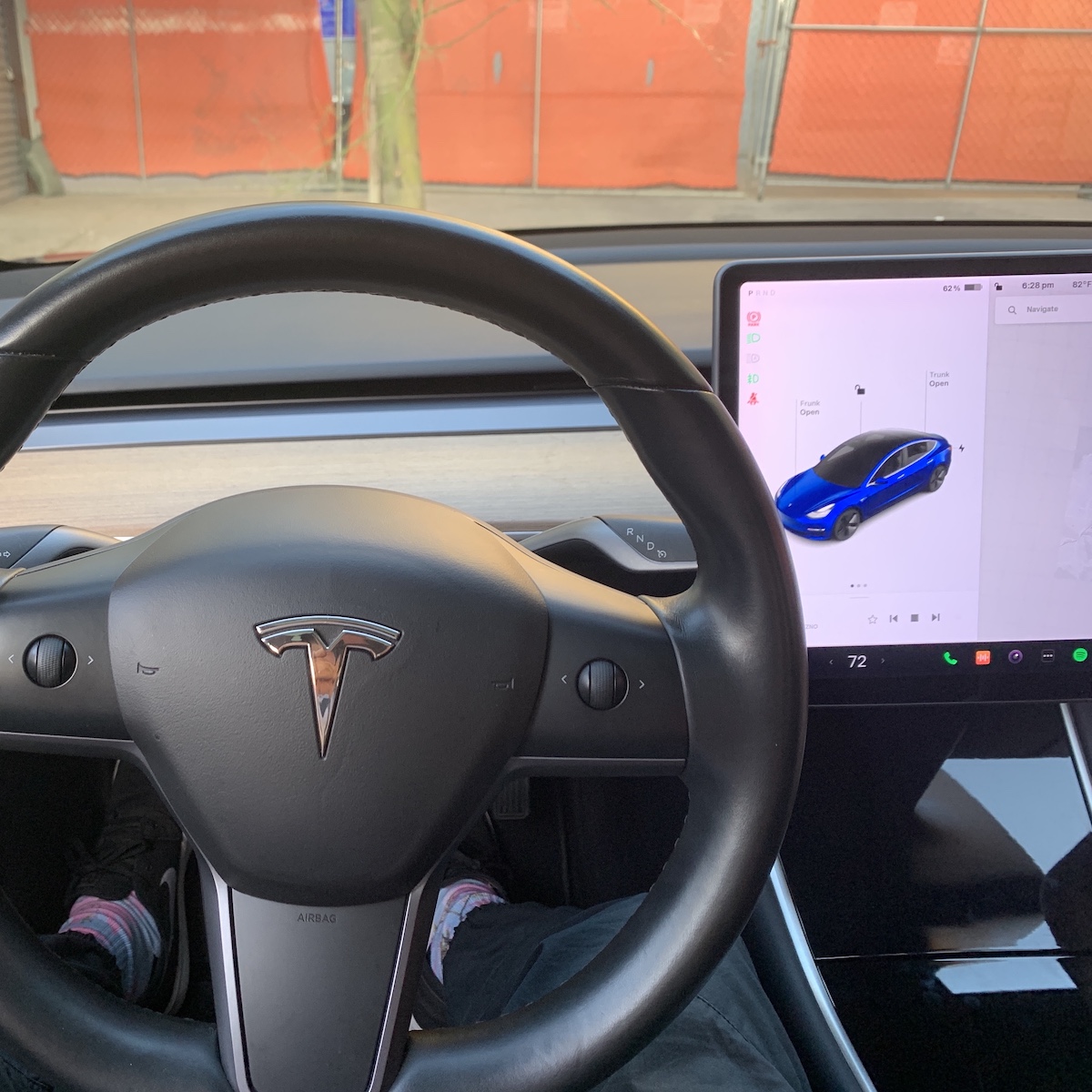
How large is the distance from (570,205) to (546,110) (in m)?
0.66

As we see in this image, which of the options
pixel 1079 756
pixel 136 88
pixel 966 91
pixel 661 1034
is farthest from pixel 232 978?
pixel 966 91

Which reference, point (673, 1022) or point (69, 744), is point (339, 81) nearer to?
point (69, 744)

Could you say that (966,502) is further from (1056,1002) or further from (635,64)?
(635,64)

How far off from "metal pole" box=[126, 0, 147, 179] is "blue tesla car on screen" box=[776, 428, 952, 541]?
1.47 metres

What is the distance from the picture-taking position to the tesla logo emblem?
61cm

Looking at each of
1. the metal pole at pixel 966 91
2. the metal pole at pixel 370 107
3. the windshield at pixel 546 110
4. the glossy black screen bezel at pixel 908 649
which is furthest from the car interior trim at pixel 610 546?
the metal pole at pixel 966 91

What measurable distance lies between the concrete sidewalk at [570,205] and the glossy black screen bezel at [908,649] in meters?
0.93

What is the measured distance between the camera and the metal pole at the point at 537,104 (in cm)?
217

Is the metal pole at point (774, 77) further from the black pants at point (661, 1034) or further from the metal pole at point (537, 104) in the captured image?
the black pants at point (661, 1034)

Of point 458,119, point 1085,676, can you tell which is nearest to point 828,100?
Answer: point 458,119

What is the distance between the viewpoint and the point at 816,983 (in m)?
1.11

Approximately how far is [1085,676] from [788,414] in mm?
418

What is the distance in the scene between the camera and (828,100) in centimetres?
265

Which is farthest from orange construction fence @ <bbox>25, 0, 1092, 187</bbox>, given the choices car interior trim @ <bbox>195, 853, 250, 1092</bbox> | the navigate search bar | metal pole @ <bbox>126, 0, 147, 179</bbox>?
car interior trim @ <bbox>195, 853, 250, 1092</bbox>
